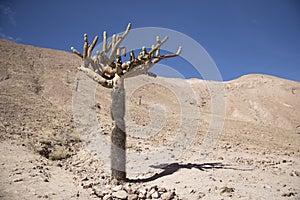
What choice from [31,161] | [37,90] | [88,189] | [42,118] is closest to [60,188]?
[88,189]

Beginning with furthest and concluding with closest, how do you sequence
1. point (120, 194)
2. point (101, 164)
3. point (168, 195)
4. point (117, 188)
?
point (101, 164)
point (117, 188)
point (120, 194)
point (168, 195)

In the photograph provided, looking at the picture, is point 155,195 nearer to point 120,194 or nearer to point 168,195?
point 168,195

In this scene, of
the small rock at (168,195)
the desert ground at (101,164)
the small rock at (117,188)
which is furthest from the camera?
the small rock at (117,188)

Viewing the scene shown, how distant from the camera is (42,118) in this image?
11.5 m

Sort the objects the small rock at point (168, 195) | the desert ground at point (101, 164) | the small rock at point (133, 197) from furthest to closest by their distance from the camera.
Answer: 1. the desert ground at point (101, 164)
2. the small rock at point (133, 197)
3. the small rock at point (168, 195)

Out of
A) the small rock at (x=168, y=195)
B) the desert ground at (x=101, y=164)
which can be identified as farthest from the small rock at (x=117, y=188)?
the small rock at (x=168, y=195)

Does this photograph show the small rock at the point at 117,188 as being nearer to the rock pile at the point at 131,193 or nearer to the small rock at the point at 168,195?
the rock pile at the point at 131,193

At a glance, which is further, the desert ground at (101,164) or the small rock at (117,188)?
the small rock at (117,188)

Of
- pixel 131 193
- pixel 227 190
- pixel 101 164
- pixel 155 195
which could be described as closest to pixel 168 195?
pixel 155 195

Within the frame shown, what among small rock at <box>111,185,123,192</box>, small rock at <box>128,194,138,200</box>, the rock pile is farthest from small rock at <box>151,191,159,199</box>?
small rock at <box>111,185,123,192</box>

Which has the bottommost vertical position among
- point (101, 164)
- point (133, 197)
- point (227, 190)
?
point (133, 197)

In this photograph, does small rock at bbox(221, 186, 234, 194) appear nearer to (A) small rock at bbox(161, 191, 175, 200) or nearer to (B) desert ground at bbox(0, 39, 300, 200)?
(B) desert ground at bbox(0, 39, 300, 200)

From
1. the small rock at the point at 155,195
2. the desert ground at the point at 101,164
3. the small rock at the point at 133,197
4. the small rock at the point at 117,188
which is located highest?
the desert ground at the point at 101,164

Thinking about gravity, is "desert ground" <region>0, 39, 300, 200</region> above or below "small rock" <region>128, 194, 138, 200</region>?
above
